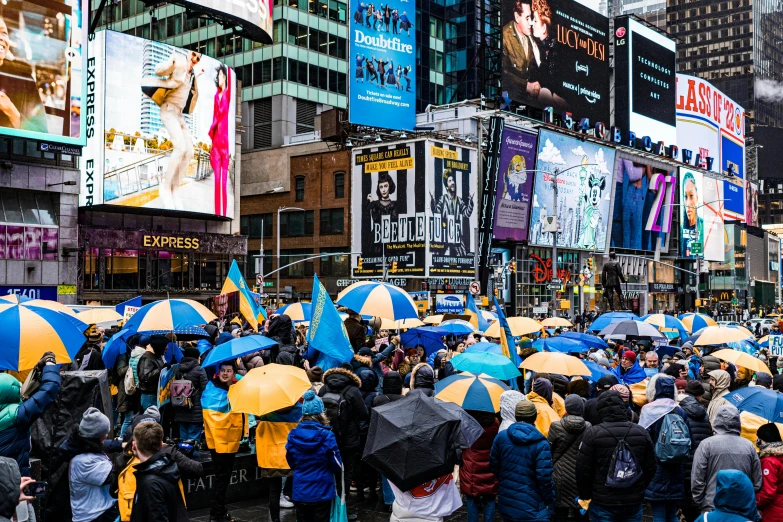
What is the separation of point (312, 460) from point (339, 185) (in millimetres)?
60430

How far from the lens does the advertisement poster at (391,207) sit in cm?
6284

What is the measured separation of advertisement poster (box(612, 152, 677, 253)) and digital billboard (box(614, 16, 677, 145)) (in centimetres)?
578

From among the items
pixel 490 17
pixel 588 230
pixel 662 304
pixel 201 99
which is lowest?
pixel 662 304

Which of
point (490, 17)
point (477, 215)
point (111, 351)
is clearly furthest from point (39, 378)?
point (490, 17)

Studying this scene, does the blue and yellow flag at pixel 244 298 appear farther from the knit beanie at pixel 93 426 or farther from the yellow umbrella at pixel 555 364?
the knit beanie at pixel 93 426

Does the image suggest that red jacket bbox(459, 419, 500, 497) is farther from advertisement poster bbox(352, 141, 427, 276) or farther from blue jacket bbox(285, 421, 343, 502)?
advertisement poster bbox(352, 141, 427, 276)

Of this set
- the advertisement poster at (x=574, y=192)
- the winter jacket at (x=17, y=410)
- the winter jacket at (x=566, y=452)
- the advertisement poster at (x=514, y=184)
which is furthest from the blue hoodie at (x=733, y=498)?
the advertisement poster at (x=574, y=192)

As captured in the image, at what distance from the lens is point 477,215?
67.8 meters

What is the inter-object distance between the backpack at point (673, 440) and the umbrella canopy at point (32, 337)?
7.04m

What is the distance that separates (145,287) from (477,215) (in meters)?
26.9

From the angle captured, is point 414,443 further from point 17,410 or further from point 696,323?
point 696,323

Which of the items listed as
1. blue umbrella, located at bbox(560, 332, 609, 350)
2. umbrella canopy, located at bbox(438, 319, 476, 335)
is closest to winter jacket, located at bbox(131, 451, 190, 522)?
blue umbrella, located at bbox(560, 332, 609, 350)

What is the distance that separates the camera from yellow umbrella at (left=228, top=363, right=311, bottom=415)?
10.1 m

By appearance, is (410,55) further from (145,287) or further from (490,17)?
(490,17)
